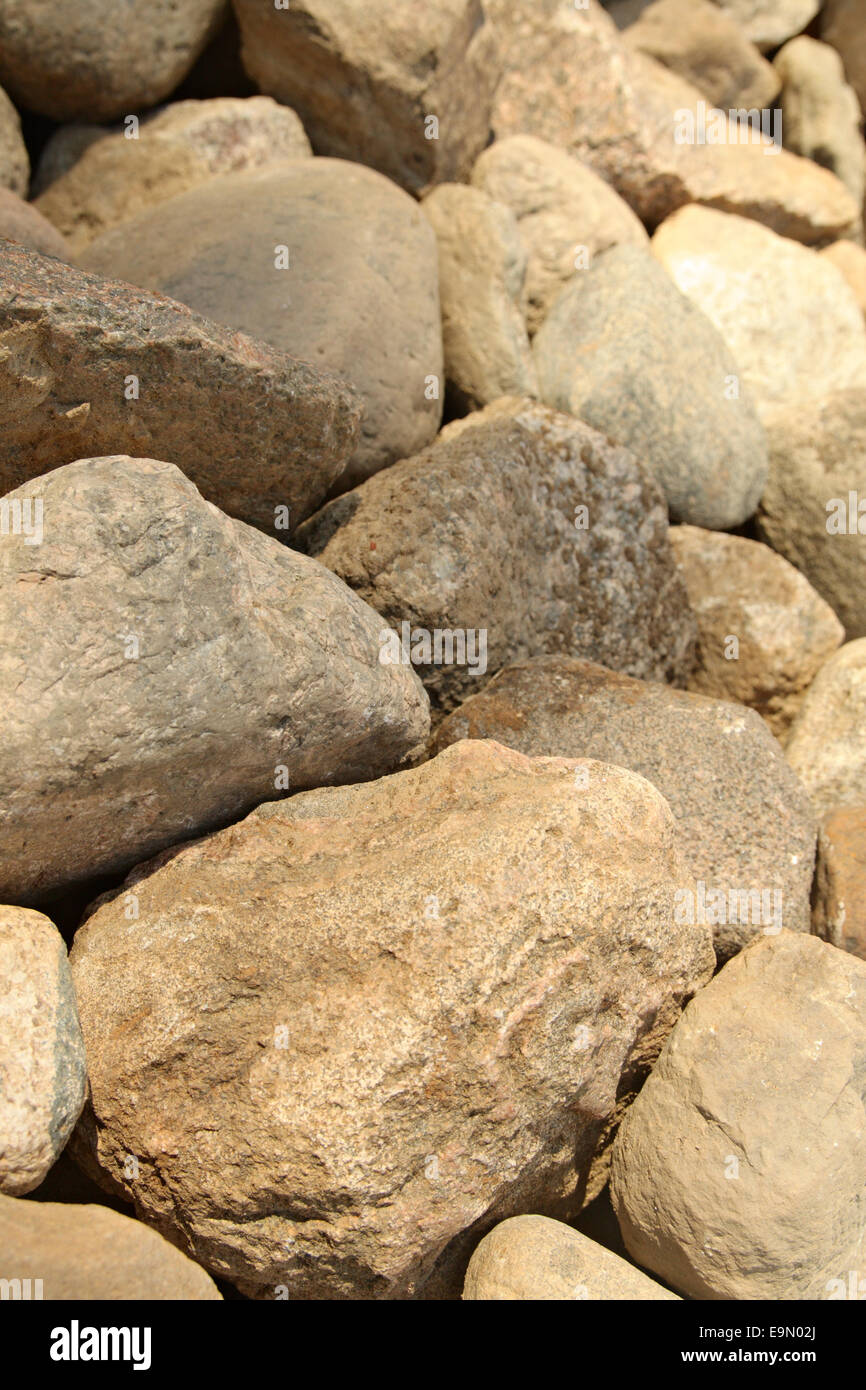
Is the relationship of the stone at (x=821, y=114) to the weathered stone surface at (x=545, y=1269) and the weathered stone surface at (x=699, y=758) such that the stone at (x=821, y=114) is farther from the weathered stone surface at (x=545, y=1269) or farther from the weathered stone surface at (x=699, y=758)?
the weathered stone surface at (x=545, y=1269)

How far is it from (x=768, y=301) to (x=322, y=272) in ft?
7.40

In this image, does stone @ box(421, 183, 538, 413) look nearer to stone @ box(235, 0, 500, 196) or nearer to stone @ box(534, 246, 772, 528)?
stone @ box(534, 246, 772, 528)

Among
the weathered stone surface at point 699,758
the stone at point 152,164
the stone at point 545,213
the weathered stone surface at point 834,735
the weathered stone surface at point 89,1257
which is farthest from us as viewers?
the stone at point 545,213

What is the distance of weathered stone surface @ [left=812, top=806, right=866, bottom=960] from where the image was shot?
2602 millimetres

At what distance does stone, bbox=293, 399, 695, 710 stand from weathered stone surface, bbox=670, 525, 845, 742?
0.14 meters

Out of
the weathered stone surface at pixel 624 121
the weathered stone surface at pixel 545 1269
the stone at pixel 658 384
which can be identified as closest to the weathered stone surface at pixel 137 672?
the weathered stone surface at pixel 545 1269

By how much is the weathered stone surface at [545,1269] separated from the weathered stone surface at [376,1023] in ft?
0.19

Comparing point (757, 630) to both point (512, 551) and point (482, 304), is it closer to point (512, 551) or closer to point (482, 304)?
point (512, 551)

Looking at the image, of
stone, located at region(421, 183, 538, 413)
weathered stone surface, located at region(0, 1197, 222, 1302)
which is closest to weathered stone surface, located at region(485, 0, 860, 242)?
stone, located at region(421, 183, 538, 413)

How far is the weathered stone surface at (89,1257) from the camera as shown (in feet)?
5.74

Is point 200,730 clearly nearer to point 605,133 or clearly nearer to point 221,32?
point 221,32

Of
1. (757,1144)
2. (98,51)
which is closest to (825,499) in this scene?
(757,1144)

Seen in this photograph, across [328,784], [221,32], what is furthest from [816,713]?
[221,32]

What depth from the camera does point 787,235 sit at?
201 inches
